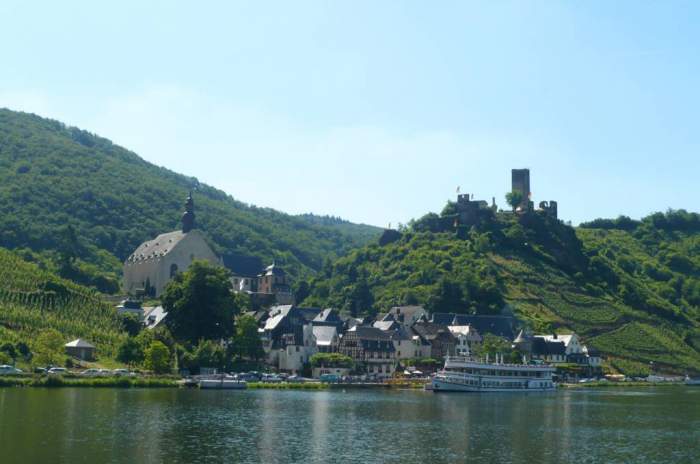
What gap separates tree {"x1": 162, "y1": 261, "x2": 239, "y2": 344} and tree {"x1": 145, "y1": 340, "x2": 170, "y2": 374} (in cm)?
1047

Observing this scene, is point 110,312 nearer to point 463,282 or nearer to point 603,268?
point 463,282

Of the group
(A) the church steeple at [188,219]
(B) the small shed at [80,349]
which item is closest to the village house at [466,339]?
(A) the church steeple at [188,219]

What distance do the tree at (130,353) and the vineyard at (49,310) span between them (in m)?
3.96

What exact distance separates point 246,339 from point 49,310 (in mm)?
23949

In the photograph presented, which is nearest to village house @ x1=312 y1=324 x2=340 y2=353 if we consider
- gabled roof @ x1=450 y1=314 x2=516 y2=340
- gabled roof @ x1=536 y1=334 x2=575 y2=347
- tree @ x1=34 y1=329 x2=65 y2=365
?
gabled roof @ x1=450 y1=314 x2=516 y2=340

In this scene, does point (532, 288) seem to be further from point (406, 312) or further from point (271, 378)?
point (271, 378)

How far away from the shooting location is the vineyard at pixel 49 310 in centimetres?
10288

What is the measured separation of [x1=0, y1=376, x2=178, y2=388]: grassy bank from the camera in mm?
85000

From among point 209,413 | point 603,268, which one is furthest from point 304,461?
point 603,268

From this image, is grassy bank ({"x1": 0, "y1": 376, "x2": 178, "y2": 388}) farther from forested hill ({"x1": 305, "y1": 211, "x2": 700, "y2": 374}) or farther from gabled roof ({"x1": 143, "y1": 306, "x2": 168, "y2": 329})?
forested hill ({"x1": 305, "y1": 211, "x2": 700, "y2": 374})

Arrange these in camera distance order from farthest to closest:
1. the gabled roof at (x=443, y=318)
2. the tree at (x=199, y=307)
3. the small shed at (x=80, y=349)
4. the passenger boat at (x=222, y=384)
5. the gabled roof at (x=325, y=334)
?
the gabled roof at (x=443, y=318) < the gabled roof at (x=325, y=334) < the tree at (x=199, y=307) < the small shed at (x=80, y=349) < the passenger boat at (x=222, y=384)

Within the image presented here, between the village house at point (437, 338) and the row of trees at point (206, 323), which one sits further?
the village house at point (437, 338)

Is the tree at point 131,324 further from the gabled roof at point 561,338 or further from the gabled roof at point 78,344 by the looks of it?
the gabled roof at point 561,338

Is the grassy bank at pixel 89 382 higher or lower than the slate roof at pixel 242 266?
lower
